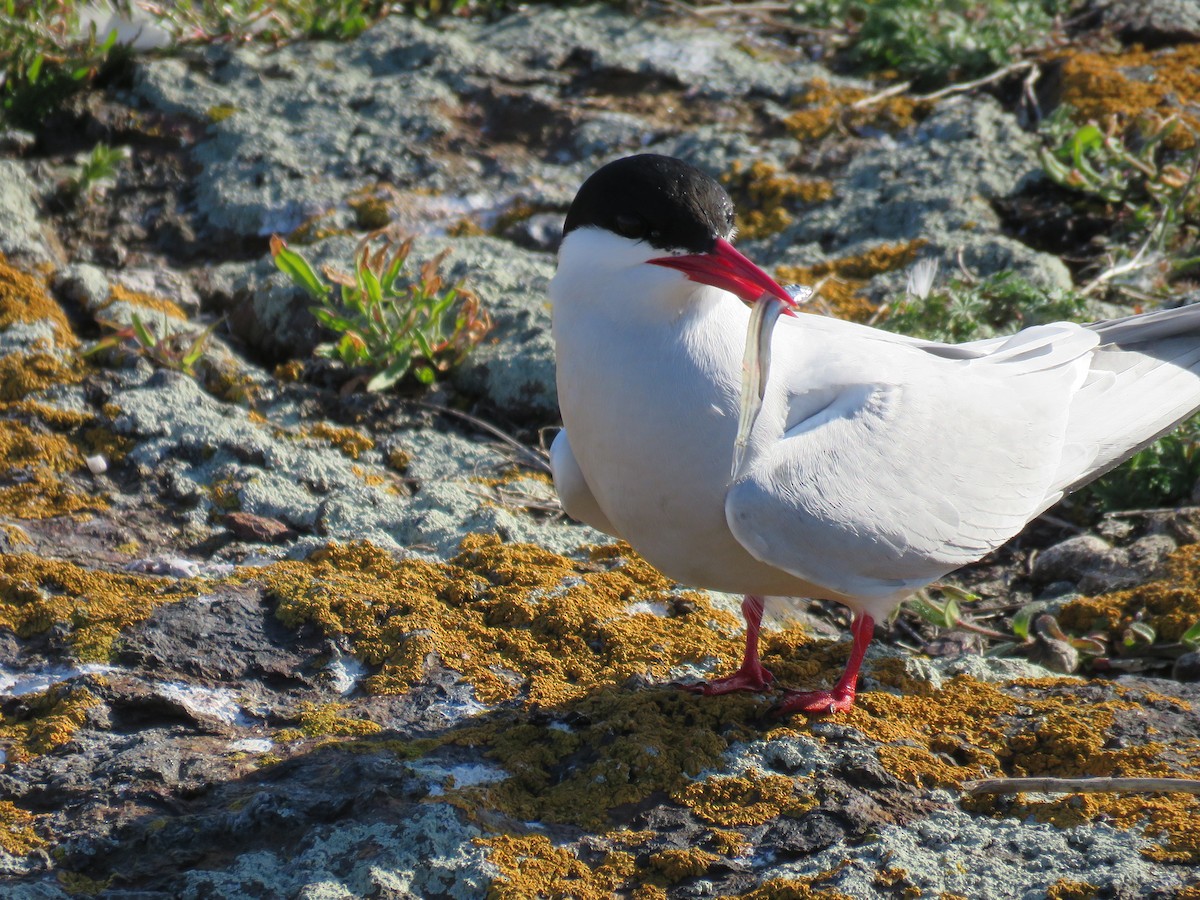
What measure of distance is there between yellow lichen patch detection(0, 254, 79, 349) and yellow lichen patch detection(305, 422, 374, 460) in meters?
0.81

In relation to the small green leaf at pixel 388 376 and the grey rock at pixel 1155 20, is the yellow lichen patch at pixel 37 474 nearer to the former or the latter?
the small green leaf at pixel 388 376

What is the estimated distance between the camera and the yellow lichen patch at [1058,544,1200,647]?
3.17 metres

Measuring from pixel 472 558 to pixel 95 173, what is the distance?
90.6 inches

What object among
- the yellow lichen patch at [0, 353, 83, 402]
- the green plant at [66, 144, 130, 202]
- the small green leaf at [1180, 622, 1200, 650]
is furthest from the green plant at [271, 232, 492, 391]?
the small green leaf at [1180, 622, 1200, 650]

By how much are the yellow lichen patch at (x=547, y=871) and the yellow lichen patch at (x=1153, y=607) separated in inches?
63.5

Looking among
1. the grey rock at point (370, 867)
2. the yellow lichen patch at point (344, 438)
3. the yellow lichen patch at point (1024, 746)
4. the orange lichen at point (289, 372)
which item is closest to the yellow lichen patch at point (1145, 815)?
the yellow lichen patch at point (1024, 746)

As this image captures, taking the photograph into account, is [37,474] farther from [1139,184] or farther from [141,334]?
[1139,184]

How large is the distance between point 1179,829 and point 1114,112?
10.5ft

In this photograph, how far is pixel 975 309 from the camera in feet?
12.9

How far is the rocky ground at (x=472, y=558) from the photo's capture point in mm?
2254

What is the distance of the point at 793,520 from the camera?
2.58m

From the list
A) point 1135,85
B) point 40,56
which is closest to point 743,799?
point 1135,85

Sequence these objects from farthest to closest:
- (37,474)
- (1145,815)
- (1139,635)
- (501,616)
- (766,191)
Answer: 1. (766,191)
2. (37,474)
3. (1139,635)
4. (501,616)
5. (1145,815)

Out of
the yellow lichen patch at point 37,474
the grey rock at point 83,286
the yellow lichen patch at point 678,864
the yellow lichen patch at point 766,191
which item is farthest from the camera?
the yellow lichen patch at point 766,191
